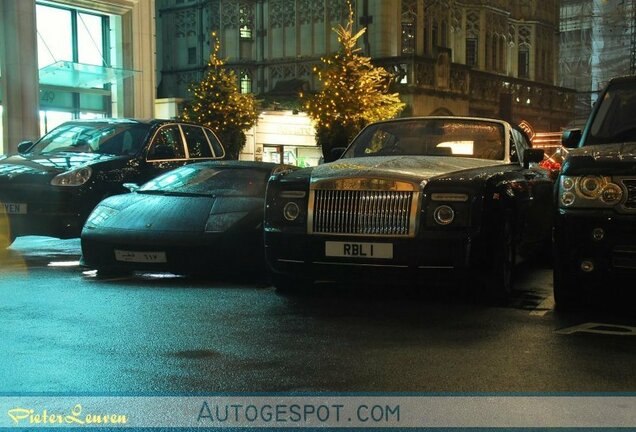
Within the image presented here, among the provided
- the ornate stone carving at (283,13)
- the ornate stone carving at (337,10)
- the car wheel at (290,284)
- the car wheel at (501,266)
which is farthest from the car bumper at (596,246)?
the ornate stone carving at (283,13)

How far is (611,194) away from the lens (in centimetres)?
629

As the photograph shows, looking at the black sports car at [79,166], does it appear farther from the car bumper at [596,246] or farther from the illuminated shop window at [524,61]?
the illuminated shop window at [524,61]

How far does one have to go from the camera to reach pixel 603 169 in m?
6.36

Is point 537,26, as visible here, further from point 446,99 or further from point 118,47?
point 118,47

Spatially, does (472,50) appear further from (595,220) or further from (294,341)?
(294,341)

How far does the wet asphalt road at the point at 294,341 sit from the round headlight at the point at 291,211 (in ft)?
2.42

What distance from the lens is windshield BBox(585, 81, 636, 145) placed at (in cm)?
745

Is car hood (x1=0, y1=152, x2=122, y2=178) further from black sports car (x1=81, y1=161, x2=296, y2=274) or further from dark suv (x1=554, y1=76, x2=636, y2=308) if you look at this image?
dark suv (x1=554, y1=76, x2=636, y2=308)

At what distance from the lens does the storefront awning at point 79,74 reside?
24639 millimetres

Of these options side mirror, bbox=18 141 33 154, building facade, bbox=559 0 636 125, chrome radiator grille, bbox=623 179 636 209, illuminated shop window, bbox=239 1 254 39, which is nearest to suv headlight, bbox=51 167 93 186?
side mirror, bbox=18 141 33 154

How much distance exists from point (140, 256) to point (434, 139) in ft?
10.6

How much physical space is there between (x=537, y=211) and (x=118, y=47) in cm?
2242

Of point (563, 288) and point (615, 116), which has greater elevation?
point (615, 116)

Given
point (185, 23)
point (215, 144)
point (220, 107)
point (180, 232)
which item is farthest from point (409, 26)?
point (180, 232)
